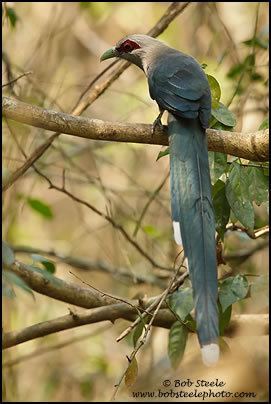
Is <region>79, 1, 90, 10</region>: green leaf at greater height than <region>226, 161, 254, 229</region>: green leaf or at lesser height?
greater

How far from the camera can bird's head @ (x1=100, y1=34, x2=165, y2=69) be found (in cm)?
349

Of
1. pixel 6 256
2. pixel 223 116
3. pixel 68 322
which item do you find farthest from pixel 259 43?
pixel 6 256

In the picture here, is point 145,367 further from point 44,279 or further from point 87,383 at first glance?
point 44,279

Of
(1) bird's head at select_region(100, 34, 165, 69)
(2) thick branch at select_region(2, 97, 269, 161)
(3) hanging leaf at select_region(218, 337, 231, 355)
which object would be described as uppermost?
(1) bird's head at select_region(100, 34, 165, 69)

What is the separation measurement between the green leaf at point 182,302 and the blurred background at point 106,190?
21.8 inches

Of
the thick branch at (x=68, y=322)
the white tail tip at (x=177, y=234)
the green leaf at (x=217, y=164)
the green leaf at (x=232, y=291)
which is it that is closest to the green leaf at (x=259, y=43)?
the green leaf at (x=217, y=164)

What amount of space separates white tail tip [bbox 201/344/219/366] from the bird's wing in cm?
92

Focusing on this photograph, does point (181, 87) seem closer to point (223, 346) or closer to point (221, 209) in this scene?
point (221, 209)

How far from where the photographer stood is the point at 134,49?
353 centimetres

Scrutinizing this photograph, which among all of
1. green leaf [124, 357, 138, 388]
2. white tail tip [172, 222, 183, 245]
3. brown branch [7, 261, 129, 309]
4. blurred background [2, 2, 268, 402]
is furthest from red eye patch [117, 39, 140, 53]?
green leaf [124, 357, 138, 388]

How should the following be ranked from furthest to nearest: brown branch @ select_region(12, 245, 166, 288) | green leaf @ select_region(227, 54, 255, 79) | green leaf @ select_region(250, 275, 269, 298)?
brown branch @ select_region(12, 245, 166, 288) < green leaf @ select_region(227, 54, 255, 79) < green leaf @ select_region(250, 275, 269, 298)

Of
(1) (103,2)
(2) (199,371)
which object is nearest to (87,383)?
(2) (199,371)

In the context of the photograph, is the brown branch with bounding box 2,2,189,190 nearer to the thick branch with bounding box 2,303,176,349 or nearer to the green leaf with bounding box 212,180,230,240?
the thick branch with bounding box 2,303,176,349

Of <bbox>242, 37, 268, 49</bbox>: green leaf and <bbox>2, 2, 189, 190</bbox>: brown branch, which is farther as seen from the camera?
<bbox>242, 37, 268, 49</bbox>: green leaf
